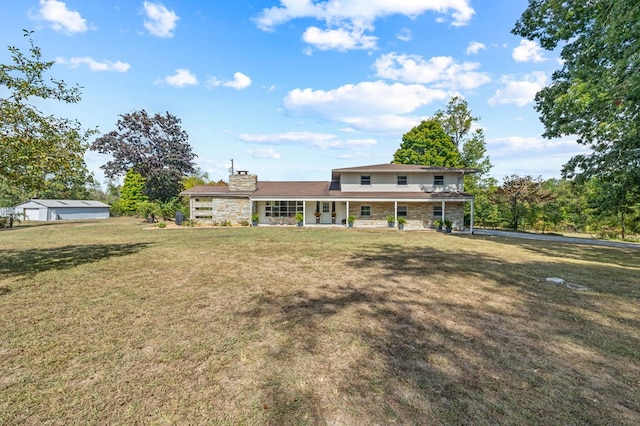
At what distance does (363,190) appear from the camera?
896 inches

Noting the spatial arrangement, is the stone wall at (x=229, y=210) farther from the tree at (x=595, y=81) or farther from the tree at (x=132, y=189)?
the tree at (x=595, y=81)

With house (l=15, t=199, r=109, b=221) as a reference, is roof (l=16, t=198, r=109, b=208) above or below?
above

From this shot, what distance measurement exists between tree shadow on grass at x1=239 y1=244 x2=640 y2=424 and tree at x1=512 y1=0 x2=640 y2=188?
18.2 feet

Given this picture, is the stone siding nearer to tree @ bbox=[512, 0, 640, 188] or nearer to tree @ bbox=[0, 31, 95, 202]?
tree @ bbox=[512, 0, 640, 188]

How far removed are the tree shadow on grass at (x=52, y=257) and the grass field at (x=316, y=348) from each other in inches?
19.9

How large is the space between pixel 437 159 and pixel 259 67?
834 inches

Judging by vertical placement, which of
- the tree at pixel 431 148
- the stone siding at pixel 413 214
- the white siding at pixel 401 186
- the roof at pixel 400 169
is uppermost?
the tree at pixel 431 148

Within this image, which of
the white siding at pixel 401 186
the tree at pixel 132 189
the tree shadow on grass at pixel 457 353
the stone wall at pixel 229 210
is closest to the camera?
the tree shadow on grass at pixel 457 353

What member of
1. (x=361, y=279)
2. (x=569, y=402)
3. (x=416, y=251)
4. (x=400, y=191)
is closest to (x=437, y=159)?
(x=400, y=191)

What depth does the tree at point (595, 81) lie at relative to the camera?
7.83 metres

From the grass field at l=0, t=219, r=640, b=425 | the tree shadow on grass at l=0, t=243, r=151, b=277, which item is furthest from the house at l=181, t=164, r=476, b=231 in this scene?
the grass field at l=0, t=219, r=640, b=425

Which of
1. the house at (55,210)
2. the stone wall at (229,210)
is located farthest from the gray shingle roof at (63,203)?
the stone wall at (229,210)

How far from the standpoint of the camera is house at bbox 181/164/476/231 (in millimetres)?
21266

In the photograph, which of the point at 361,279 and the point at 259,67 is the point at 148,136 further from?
the point at 361,279
